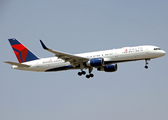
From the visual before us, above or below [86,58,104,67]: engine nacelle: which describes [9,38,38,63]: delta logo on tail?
above

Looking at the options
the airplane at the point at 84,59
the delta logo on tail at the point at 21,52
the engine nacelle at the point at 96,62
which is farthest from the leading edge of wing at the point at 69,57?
the delta logo on tail at the point at 21,52

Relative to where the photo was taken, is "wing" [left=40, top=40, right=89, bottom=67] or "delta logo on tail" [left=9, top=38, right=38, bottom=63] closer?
"wing" [left=40, top=40, right=89, bottom=67]

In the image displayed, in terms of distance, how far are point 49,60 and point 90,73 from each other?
801 centimetres

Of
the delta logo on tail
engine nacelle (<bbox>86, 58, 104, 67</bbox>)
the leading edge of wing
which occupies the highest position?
the delta logo on tail

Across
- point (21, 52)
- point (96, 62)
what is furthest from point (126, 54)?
point (21, 52)

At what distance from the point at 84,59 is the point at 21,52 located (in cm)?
1391

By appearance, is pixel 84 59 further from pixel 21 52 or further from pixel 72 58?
pixel 21 52

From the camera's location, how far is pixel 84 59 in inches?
1875

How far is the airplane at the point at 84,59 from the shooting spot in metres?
45.8

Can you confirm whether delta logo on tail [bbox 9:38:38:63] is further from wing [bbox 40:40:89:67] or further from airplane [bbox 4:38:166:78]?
wing [bbox 40:40:89:67]

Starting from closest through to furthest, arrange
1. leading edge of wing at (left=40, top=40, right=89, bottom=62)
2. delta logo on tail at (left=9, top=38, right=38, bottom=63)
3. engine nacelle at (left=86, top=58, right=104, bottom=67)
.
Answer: leading edge of wing at (left=40, top=40, right=89, bottom=62), engine nacelle at (left=86, top=58, right=104, bottom=67), delta logo on tail at (left=9, top=38, right=38, bottom=63)

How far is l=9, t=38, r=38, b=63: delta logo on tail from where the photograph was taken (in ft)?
176

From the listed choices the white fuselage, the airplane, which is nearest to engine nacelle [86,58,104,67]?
the airplane

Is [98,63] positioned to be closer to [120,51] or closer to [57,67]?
[120,51]
